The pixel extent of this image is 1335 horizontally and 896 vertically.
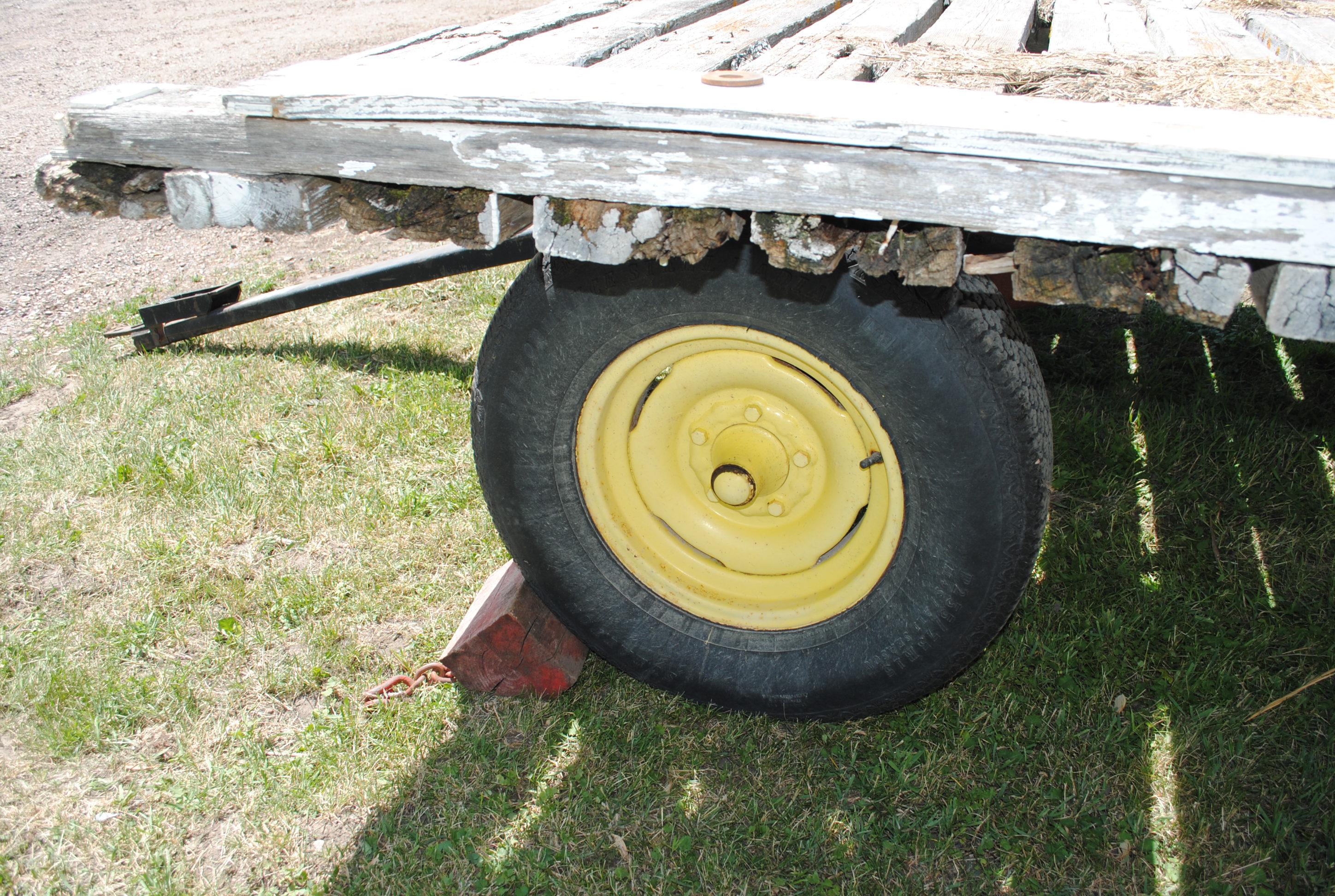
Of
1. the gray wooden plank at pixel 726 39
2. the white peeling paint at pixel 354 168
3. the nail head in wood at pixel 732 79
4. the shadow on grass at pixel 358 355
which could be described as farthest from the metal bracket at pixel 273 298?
the nail head in wood at pixel 732 79

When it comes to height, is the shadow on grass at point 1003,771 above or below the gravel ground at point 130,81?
below

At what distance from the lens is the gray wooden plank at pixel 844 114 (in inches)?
49.5

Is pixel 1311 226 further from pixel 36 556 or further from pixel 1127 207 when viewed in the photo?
pixel 36 556

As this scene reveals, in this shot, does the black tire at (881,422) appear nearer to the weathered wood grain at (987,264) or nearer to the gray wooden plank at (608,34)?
the weathered wood grain at (987,264)

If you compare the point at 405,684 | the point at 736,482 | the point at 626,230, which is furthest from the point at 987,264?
the point at 405,684


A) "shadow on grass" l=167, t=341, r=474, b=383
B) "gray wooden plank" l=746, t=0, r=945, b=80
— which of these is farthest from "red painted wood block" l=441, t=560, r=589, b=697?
"shadow on grass" l=167, t=341, r=474, b=383

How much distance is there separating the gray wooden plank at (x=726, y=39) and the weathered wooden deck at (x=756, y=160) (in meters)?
0.02

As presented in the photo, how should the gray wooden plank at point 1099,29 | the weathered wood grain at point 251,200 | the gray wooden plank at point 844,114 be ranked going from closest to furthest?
the gray wooden plank at point 844,114
the weathered wood grain at point 251,200
the gray wooden plank at point 1099,29

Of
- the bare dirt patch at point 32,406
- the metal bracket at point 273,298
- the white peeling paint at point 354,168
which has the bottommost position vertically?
the bare dirt patch at point 32,406

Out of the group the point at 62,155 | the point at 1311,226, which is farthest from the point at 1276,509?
the point at 62,155

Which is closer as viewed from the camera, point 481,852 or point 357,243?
point 481,852

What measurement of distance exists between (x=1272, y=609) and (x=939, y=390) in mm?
1544

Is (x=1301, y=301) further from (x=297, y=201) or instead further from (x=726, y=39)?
(x=297, y=201)

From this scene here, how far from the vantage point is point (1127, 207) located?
1307 millimetres
